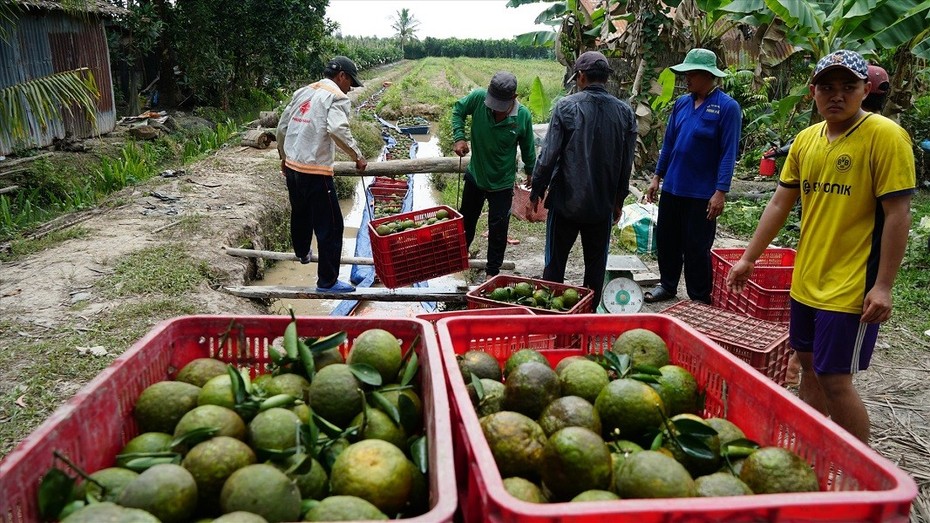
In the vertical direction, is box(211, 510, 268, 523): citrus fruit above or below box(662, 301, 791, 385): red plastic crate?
above

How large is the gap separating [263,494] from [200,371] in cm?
78

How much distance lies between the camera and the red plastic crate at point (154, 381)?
1411 mm

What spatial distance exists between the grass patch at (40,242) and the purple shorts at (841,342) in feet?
22.9

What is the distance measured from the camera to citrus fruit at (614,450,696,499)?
1505 mm

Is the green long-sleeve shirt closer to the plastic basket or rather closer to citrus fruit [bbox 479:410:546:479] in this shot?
the plastic basket

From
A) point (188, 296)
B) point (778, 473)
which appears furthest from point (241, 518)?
point (188, 296)

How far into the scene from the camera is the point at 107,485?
5.04 ft

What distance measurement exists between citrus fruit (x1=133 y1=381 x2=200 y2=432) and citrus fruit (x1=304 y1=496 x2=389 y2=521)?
66cm

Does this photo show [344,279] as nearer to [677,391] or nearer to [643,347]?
[643,347]

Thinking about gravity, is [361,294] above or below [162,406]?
below

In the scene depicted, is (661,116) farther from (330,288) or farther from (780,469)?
(780,469)

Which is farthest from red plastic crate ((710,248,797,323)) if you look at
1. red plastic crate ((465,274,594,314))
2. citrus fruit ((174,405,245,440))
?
citrus fruit ((174,405,245,440))

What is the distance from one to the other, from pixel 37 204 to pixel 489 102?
7111 mm

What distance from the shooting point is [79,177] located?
10.1 m
